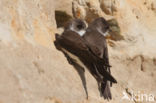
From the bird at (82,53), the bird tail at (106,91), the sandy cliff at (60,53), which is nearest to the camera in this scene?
the sandy cliff at (60,53)

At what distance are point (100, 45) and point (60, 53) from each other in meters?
0.48

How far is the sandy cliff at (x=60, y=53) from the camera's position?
2.54 metres

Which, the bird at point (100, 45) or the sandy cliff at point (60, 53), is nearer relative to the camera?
the sandy cliff at point (60, 53)

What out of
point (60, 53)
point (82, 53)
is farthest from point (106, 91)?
point (60, 53)

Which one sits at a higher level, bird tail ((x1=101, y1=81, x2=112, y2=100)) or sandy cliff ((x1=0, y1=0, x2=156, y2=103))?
sandy cliff ((x1=0, y1=0, x2=156, y2=103))

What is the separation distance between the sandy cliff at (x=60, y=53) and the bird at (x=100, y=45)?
7 cm

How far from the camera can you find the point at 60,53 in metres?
3.09

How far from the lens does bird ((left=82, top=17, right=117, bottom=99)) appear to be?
3.15 metres

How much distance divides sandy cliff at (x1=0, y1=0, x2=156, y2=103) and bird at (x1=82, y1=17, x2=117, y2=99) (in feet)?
0.23

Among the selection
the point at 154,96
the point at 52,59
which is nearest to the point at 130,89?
the point at 154,96

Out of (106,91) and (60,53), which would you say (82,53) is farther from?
(106,91)

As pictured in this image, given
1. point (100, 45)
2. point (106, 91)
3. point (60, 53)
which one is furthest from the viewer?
point (100, 45)

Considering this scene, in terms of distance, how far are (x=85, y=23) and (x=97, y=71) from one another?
79cm

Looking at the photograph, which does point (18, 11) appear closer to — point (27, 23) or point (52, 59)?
point (27, 23)
